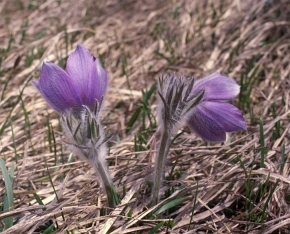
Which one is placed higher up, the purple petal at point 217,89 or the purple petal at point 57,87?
the purple petal at point 57,87

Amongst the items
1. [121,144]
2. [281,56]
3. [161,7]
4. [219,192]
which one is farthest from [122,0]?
[219,192]

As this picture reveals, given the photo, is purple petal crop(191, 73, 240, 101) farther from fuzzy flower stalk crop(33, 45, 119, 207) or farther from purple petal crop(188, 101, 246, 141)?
fuzzy flower stalk crop(33, 45, 119, 207)

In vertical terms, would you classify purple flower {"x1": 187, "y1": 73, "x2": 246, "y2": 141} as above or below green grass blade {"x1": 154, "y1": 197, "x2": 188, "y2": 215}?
above

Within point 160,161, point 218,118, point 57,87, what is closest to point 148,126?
point 160,161

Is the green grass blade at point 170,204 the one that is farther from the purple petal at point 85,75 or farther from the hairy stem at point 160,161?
the purple petal at point 85,75

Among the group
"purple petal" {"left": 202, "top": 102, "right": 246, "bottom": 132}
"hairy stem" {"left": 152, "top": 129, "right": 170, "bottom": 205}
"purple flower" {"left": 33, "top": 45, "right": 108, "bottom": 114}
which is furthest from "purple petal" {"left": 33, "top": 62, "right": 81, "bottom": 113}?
"purple petal" {"left": 202, "top": 102, "right": 246, "bottom": 132}

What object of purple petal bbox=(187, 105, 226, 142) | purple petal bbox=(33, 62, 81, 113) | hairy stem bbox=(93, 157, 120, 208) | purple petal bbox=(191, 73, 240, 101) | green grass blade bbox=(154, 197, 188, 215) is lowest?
green grass blade bbox=(154, 197, 188, 215)

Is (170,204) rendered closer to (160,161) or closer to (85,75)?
(160,161)

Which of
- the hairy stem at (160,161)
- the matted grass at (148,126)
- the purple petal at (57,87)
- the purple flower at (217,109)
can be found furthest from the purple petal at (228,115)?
the purple petal at (57,87)
